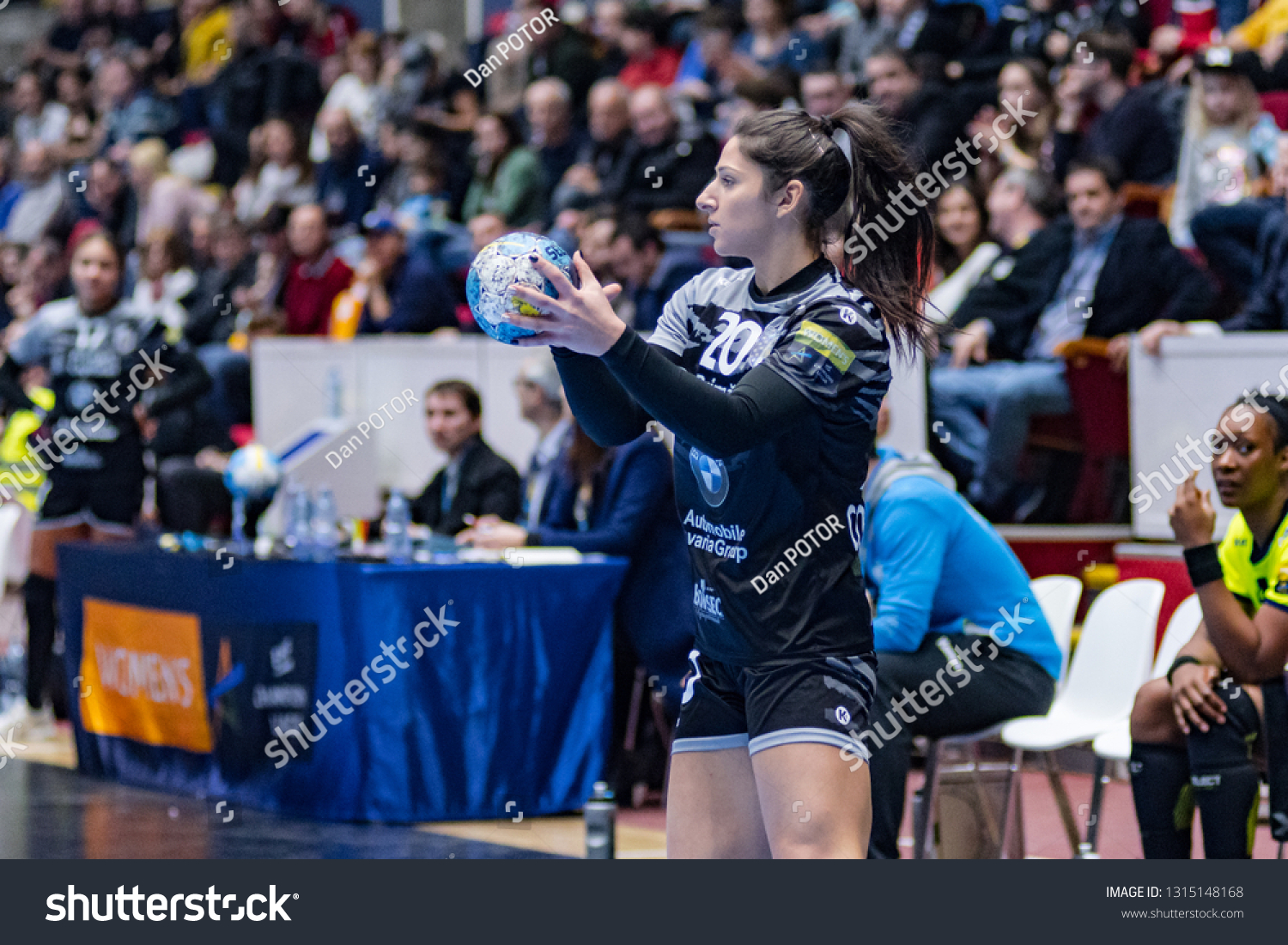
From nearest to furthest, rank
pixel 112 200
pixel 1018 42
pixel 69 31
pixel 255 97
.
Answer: pixel 1018 42 < pixel 112 200 < pixel 255 97 < pixel 69 31

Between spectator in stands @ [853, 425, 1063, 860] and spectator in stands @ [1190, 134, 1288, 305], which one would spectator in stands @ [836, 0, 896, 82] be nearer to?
spectator in stands @ [1190, 134, 1288, 305]

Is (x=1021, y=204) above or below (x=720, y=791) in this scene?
above

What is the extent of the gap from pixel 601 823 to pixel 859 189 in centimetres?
240

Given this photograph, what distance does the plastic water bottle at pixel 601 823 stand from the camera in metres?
4.74

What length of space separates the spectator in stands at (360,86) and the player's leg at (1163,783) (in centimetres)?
953

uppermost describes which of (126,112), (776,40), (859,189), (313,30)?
(313,30)

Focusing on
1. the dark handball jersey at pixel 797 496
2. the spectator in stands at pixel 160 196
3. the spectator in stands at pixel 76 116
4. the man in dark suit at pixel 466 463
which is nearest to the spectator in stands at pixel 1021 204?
the man in dark suit at pixel 466 463

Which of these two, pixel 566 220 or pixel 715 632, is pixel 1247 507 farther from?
pixel 566 220

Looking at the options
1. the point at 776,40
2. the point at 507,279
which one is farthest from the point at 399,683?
the point at 776,40

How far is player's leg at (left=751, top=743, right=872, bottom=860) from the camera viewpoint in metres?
2.70

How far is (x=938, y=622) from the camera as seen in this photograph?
481cm

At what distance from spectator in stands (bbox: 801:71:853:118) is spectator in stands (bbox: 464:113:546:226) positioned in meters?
2.12

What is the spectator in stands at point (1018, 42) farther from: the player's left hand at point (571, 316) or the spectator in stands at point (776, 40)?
the player's left hand at point (571, 316)

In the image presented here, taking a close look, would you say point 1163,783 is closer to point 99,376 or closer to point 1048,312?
point 1048,312
